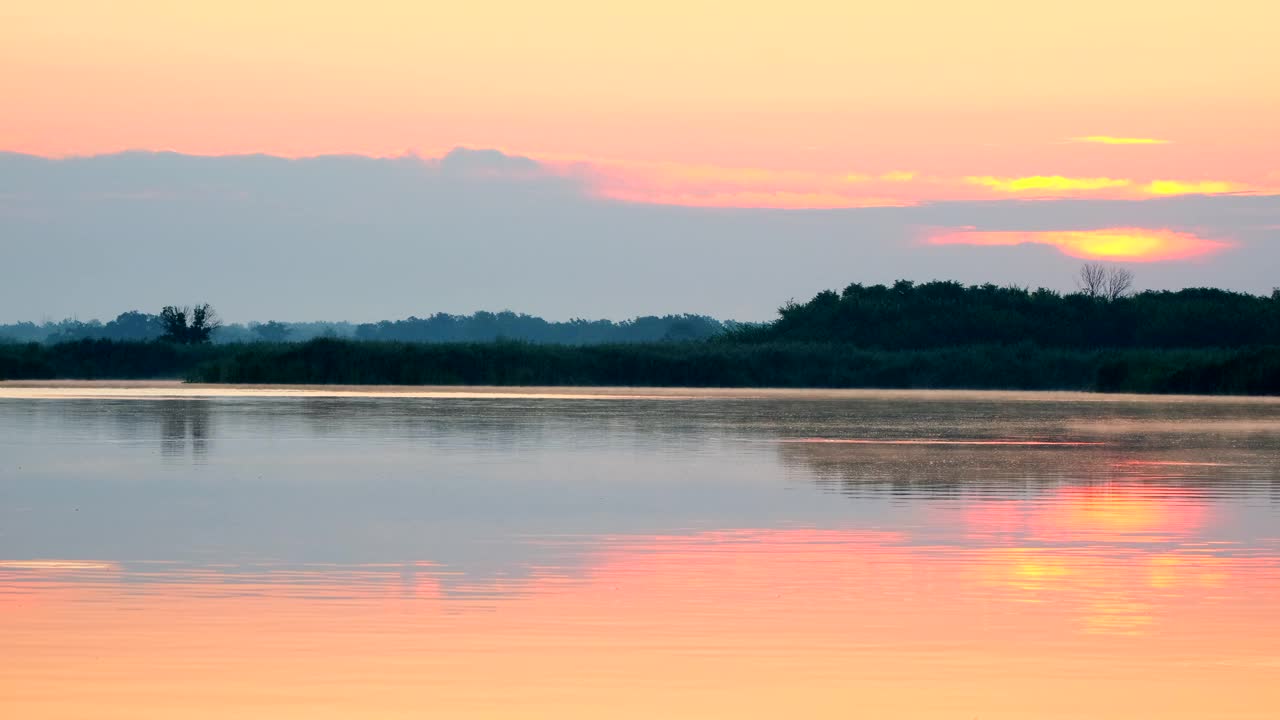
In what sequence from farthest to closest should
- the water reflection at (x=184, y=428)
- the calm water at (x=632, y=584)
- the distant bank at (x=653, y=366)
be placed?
the distant bank at (x=653, y=366), the water reflection at (x=184, y=428), the calm water at (x=632, y=584)

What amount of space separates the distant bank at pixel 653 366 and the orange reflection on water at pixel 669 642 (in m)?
53.9

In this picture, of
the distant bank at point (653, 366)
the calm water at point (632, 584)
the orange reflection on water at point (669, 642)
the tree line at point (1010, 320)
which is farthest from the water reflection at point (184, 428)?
the tree line at point (1010, 320)

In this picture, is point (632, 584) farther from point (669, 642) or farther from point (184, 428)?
point (184, 428)

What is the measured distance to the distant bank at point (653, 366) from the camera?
220 feet

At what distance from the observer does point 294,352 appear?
6781 centimetres

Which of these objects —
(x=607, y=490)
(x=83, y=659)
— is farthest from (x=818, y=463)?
(x=83, y=659)

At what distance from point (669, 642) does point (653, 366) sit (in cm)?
6272

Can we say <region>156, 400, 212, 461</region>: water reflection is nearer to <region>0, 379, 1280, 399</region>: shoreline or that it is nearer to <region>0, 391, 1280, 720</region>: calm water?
<region>0, 391, 1280, 720</region>: calm water

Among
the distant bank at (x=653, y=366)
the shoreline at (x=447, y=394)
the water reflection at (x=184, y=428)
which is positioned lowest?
the water reflection at (x=184, y=428)

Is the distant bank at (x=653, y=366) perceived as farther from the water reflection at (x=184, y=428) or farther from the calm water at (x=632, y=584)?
the calm water at (x=632, y=584)

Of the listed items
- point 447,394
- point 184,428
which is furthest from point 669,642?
point 447,394

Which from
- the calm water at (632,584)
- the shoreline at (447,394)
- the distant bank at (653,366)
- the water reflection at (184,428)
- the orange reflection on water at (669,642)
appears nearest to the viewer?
the orange reflection on water at (669,642)

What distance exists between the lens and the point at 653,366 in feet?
238

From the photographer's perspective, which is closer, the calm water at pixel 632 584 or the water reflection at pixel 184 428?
the calm water at pixel 632 584
